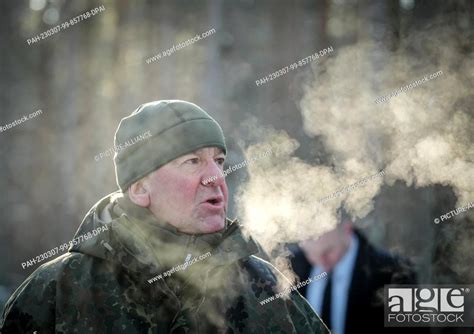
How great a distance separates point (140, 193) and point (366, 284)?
2334 millimetres

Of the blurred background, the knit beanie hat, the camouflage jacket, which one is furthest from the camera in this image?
the blurred background

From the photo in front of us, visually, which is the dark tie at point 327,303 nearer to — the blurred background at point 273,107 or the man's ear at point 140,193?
the blurred background at point 273,107

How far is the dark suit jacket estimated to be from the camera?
15.1ft

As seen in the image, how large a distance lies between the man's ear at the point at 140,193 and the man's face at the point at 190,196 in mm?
23

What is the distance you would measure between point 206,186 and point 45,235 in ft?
36.2

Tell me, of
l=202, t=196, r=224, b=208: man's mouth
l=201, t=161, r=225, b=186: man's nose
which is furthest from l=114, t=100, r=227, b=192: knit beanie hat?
l=202, t=196, r=224, b=208: man's mouth

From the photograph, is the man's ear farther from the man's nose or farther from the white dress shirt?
the white dress shirt

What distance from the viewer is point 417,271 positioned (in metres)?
6.03

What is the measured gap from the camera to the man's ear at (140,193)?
2.81 m

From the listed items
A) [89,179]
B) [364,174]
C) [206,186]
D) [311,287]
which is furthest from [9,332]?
[89,179]

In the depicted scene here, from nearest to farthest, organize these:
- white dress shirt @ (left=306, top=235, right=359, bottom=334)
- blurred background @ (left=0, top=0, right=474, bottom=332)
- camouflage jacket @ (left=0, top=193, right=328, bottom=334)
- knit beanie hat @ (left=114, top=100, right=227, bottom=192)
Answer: camouflage jacket @ (left=0, top=193, right=328, bottom=334) < knit beanie hat @ (left=114, top=100, right=227, bottom=192) < white dress shirt @ (left=306, top=235, right=359, bottom=334) < blurred background @ (left=0, top=0, right=474, bottom=332)

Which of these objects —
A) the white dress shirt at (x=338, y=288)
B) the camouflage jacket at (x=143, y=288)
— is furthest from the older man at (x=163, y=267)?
the white dress shirt at (x=338, y=288)

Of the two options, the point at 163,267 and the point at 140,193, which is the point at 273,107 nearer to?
the point at 140,193

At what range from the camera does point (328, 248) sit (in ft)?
15.5
